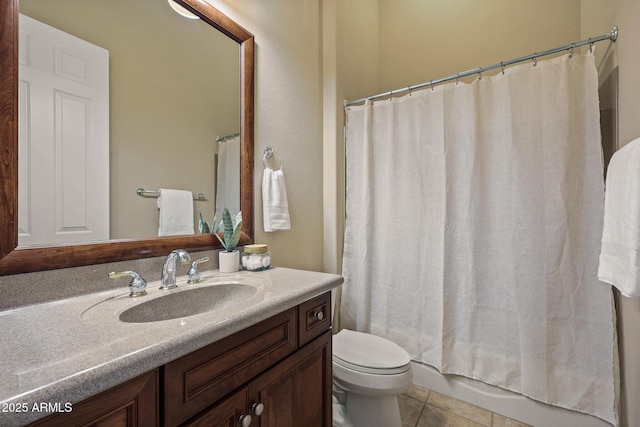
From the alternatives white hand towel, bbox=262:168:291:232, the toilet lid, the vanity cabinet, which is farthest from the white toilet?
white hand towel, bbox=262:168:291:232

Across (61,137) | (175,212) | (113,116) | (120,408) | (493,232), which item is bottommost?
(120,408)

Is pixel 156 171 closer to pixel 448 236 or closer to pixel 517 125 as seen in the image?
pixel 448 236

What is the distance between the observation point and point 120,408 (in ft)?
1.61

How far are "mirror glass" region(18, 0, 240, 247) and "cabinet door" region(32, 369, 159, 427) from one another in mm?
577

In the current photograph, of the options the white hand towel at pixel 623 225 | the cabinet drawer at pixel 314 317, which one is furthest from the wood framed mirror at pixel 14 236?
the white hand towel at pixel 623 225

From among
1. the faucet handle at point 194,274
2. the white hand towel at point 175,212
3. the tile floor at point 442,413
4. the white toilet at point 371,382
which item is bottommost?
the tile floor at point 442,413

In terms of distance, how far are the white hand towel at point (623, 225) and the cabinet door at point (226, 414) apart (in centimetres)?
119

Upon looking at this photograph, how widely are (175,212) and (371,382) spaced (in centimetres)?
113

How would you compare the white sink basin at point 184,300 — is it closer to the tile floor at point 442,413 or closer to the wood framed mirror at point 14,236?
the wood framed mirror at point 14,236

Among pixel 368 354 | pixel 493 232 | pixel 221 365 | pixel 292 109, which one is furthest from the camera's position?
pixel 292 109

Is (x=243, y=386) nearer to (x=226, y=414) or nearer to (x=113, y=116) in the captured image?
(x=226, y=414)

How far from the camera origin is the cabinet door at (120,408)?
0.43 m

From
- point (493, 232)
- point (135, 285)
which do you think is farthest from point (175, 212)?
point (493, 232)

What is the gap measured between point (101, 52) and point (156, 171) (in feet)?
Answer: 1.37
